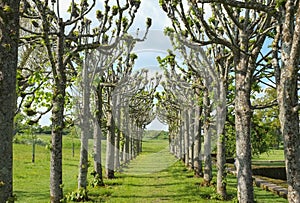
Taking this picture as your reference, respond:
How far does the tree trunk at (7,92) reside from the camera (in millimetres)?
4773

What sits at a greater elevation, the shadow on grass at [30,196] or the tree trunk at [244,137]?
the tree trunk at [244,137]

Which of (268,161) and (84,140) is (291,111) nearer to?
(84,140)

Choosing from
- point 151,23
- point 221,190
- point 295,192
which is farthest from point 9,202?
point 151,23

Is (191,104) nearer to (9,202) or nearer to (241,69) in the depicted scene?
(241,69)

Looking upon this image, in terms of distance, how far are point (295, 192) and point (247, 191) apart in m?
3.69

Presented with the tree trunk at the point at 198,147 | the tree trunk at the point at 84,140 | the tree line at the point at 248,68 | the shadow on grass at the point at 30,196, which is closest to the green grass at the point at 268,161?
the tree trunk at the point at 198,147

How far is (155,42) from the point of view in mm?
22828

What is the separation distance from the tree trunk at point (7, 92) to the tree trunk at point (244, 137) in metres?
6.63

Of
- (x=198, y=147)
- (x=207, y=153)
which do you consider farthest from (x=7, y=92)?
(x=198, y=147)

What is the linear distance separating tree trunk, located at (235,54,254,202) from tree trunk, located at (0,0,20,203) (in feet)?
21.7

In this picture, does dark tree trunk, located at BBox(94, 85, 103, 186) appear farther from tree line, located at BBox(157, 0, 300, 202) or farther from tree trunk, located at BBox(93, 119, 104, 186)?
tree line, located at BBox(157, 0, 300, 202)

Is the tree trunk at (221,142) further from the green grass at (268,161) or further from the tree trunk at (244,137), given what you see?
the green grass at (268,161)

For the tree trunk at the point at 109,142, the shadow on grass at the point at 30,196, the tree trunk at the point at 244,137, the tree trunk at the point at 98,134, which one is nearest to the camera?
the tree trunk at the point at 244,137

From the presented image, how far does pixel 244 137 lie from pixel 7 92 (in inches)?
270
